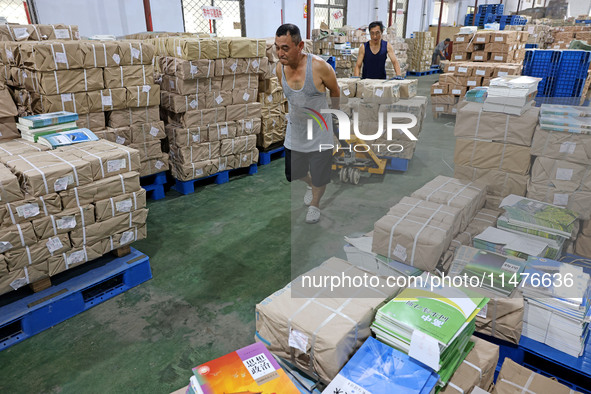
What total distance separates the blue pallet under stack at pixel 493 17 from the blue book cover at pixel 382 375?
65.5 ft

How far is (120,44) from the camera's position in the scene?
413 cm

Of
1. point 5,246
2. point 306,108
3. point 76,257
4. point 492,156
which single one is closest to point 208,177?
point 306,108

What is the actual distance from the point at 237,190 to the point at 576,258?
3.84 m

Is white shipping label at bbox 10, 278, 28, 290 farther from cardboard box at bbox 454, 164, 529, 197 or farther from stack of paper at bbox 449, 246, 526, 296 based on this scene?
cardboard box at bbox 454, 164, 529, 197

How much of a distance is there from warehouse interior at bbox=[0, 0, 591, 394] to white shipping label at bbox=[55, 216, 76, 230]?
26mm

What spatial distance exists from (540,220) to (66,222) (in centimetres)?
340

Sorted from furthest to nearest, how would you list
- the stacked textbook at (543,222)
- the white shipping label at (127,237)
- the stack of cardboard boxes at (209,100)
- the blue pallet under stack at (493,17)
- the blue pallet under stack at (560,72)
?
the blue pallet under stack at (493,17)
the blue pallet under stack at (560,72)
the stack of cardboard boxes at (209,100)
the white shipping label at (127,237)
the stacked textbook at (543,222)

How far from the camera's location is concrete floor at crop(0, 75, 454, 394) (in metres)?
2.55

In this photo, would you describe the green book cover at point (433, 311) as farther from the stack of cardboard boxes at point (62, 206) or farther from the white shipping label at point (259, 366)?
the stack of cardboard boxes at point (62, 206)

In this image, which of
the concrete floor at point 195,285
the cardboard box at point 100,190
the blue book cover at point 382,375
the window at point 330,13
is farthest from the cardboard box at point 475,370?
the window at point 330,13

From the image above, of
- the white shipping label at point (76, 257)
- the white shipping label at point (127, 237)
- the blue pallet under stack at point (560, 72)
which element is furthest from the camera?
the blue pallet under stack at point (560, 72)

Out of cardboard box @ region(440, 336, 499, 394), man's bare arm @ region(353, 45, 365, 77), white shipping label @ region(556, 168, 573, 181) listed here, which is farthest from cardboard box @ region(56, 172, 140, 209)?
man's bare arm @ region(353, 45, 365, 77)

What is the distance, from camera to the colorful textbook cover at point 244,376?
5.04ft

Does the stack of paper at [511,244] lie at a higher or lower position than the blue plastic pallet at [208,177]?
higher
